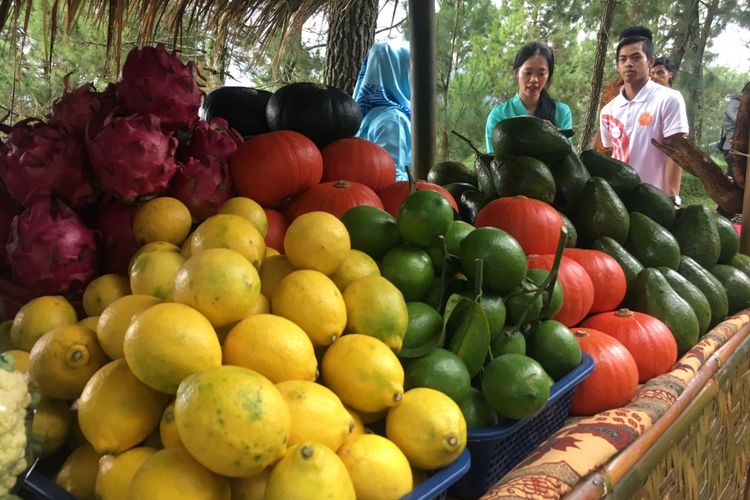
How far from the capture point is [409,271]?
3.76 feet

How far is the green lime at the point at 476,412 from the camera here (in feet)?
3.17

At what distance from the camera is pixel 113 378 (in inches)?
30.8

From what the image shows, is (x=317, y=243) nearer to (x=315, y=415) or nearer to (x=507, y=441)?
(x=315, y=415)

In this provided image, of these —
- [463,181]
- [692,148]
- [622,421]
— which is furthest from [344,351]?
[692,148]

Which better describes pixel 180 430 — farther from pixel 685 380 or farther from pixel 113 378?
pixel 685 380

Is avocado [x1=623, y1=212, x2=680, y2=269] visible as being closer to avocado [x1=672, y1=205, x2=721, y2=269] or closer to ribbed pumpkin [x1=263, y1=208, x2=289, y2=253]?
avocado [x1=672, y1=205, x2=721, y2=269]

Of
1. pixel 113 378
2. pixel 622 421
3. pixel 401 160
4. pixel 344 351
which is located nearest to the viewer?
pixel 113 378

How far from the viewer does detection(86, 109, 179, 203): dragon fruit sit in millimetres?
1164

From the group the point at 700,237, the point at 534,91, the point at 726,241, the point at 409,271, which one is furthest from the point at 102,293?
the point at 534,91

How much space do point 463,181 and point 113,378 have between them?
5.35ft

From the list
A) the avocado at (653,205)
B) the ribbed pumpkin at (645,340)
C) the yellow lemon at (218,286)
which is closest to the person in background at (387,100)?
the avocado at (653,205)

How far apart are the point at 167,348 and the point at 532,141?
1.46 meters

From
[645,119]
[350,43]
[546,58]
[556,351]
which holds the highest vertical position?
[350,43]

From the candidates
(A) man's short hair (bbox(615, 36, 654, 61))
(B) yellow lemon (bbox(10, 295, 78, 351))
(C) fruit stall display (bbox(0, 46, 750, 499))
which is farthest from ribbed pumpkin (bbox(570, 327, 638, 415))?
(A) man's short hair (bbox(615, 36, 654, 61))
